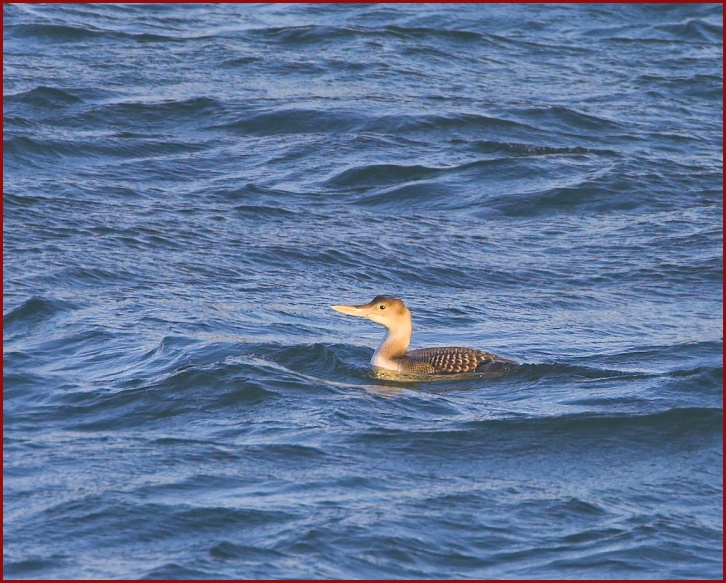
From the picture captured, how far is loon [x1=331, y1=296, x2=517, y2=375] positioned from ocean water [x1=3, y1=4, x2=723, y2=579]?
0.61 ft

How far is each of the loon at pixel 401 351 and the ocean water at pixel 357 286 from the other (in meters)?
0.19

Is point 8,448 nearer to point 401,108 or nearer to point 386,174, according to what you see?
point 386,174

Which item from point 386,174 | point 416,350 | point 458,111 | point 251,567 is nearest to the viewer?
point 251,567

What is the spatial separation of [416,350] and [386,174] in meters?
4.17

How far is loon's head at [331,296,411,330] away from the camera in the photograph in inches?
408

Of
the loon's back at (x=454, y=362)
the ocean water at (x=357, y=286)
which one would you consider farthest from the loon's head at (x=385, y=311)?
the ocean water at (x=357, y=286)

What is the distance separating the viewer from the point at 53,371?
946 centimetres

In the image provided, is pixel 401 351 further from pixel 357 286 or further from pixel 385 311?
pixel 357 286

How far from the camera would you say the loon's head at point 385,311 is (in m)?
10.4

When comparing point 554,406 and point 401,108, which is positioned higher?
point 401,108

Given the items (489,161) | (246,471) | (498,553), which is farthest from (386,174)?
(498,553)

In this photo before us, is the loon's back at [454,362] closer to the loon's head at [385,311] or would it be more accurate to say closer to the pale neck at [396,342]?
the pale neck at [396,342]

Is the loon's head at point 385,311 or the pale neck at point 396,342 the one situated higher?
the loon's head at point 385,311

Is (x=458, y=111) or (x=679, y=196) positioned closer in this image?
(x=679, y=196)
